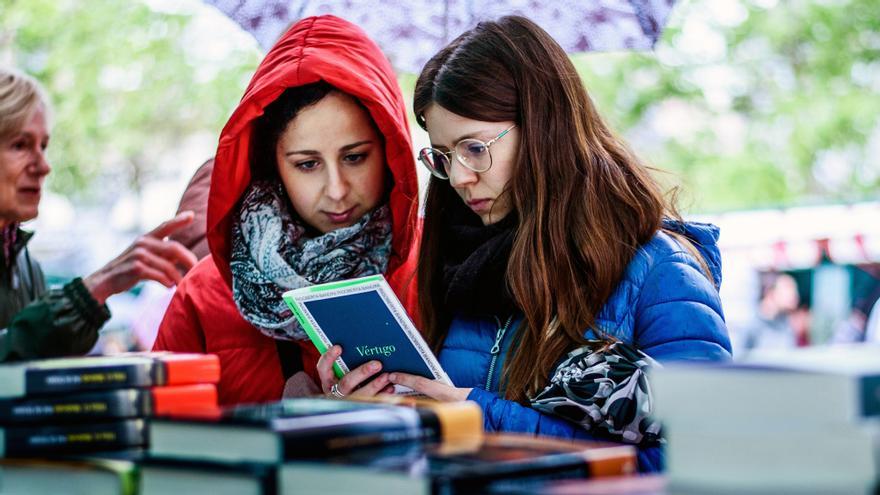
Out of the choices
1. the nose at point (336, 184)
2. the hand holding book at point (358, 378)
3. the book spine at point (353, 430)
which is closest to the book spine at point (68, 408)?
the book spine at point (353, 430)

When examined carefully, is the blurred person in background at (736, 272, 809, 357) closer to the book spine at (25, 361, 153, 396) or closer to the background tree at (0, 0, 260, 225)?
the background tree at (0, 0, 260, 225)

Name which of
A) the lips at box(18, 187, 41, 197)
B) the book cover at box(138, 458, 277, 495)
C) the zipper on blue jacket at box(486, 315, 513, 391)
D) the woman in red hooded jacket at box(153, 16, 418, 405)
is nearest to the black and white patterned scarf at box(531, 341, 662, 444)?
the zipper on blue jacket at box(486, 315, 513, 391)

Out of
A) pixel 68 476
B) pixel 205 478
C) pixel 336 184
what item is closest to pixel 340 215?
pixel 336 184

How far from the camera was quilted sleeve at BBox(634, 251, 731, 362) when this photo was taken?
222cm

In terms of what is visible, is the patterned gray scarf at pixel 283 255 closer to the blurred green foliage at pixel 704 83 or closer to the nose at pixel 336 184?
the nose at pixel 336 184

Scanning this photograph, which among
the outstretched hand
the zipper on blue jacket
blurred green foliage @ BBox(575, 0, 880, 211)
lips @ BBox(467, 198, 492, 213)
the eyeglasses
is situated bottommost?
the zipper on blue jacket

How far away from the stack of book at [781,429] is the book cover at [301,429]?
418 mm

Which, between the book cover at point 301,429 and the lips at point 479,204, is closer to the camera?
the book cover at point 301,429

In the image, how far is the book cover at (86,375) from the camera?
153cm

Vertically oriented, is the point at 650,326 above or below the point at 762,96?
below

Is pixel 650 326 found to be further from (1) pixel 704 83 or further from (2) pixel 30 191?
(1) pixel 704 83

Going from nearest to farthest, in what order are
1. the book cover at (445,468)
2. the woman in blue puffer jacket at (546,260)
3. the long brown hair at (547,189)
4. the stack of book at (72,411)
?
1. the book cover at (445,468)
2. the stack of book at (72,411)
3. the woman in blue puffer jacket at (546,260)
4. the long brown hair at (547,189)

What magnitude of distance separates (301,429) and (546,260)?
123 cm

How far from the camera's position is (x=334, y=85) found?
Answer: 2.79 meters
